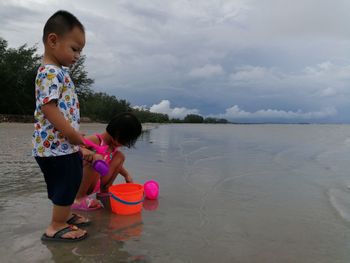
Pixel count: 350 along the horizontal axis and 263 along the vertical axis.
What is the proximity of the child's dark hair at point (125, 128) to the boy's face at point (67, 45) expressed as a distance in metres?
0.83

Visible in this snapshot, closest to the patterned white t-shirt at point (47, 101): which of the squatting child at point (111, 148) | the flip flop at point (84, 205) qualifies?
the squatting child at point (111, 148)

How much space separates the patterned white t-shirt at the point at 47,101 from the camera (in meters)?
2.22

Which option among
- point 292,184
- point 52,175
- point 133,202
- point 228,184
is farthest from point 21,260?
point 292,184

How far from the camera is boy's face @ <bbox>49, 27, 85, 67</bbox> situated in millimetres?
2268

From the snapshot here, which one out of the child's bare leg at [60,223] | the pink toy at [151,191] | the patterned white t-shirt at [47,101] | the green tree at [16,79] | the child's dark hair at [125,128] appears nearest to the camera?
the patterned white t-shirt at [47,101]

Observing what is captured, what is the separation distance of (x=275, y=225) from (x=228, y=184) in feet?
5.53

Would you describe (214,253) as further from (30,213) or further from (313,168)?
(313,168)

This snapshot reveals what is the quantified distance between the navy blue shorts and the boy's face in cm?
69

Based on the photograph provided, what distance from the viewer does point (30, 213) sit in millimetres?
2869

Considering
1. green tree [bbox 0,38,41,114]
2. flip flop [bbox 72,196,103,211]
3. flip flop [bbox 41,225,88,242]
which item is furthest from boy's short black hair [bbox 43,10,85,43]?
green tree [bbox 0,38,41,114]

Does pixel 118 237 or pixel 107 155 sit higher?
pixel 107 155

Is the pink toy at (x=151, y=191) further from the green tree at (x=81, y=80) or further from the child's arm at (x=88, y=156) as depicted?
the green tree at (x=81, y=80)

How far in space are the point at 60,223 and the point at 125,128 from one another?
101 cm

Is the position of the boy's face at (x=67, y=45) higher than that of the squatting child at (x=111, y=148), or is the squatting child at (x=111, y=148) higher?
the boy's face at (x=67, y=45)
